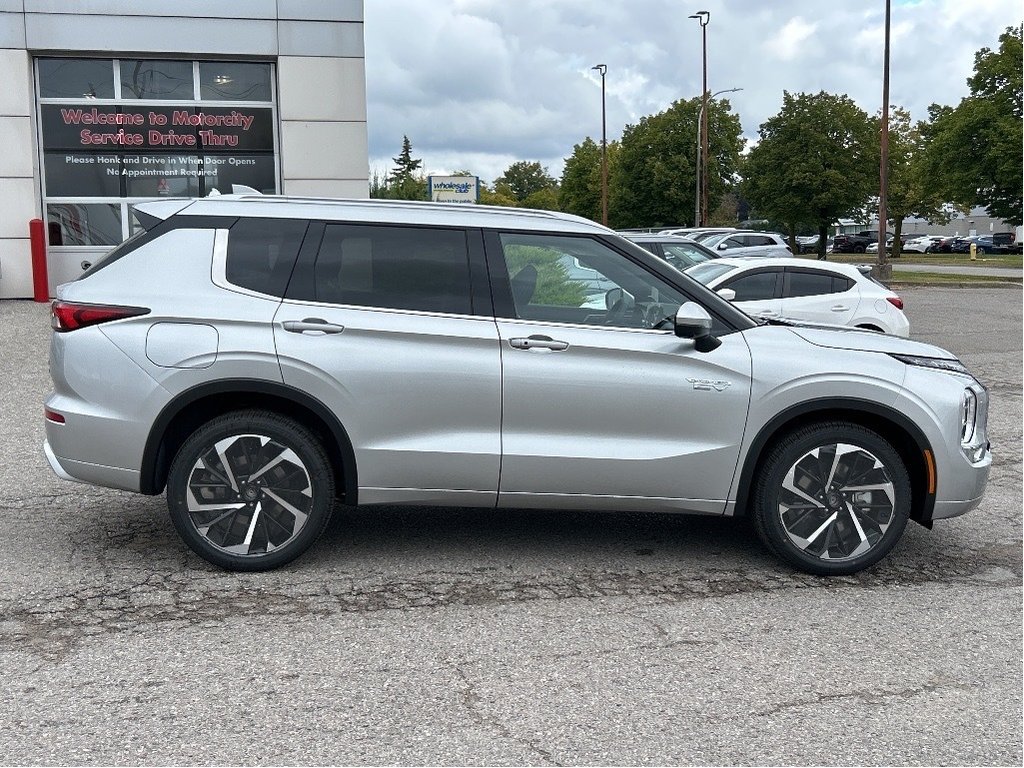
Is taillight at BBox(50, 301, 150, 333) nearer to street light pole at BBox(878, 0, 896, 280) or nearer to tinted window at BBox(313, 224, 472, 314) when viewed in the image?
tinted window at BBox(313, 224, 472, 314)

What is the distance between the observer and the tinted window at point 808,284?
1234 cm

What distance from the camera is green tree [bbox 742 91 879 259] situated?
57906 mm

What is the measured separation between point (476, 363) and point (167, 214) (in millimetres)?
1684

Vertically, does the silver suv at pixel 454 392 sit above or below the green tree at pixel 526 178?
below

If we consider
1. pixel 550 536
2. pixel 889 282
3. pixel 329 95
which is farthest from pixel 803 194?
pixel 550 536

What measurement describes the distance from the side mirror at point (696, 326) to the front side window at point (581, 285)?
0.61 feet

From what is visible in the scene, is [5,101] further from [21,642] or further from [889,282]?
[889,282]

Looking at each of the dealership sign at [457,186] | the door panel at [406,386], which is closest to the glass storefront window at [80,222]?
the door panel at [406,386]

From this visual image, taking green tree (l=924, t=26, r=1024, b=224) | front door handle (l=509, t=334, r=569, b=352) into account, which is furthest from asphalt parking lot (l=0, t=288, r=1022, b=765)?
green tree (l=924, t=26, r=1024, b=224)

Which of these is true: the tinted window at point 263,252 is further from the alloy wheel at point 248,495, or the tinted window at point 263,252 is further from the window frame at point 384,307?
the alloy wheel at point 248,495

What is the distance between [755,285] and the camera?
485 inches

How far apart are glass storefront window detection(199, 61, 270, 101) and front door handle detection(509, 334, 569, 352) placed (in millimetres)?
16406

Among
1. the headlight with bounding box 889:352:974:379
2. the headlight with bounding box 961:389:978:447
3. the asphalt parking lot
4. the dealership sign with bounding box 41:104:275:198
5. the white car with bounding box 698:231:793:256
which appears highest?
the dealership sign with bounding box 41:104:275:198

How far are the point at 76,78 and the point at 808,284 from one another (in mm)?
13836
